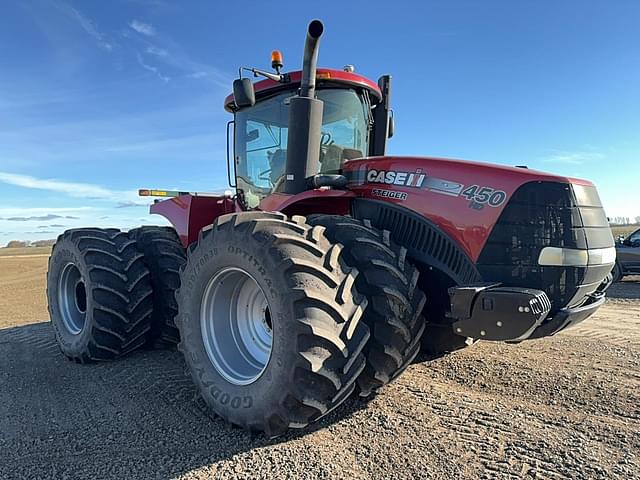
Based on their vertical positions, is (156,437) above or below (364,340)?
below

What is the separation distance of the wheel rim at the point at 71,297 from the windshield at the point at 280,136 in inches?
89.3

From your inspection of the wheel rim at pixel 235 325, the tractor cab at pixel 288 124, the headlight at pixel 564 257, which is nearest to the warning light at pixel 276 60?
the tractor cab at pixel 288 124

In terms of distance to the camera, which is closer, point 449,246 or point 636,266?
point 449,246

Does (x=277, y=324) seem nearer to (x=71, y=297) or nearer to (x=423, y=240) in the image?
(x=423, y=240)

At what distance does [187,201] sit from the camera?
5.46 metres

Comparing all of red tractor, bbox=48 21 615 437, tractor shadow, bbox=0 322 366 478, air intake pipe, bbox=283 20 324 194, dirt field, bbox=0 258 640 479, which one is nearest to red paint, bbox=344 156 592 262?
red tractor, bbox=48 21 615 437

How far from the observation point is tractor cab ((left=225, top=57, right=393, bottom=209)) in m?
4.41

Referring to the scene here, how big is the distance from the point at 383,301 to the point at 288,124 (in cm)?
190

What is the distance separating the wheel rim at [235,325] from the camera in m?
3.55

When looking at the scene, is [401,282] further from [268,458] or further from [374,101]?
[374,101]

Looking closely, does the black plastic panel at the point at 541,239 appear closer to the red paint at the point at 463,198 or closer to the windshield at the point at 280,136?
the red paint at the point at 463,198

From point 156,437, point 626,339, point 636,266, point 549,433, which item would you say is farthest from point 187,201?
point 636,266

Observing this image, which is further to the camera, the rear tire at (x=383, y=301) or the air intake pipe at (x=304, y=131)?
the air intake pipe at (x=304, y=131)

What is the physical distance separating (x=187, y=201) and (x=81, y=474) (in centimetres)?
323
